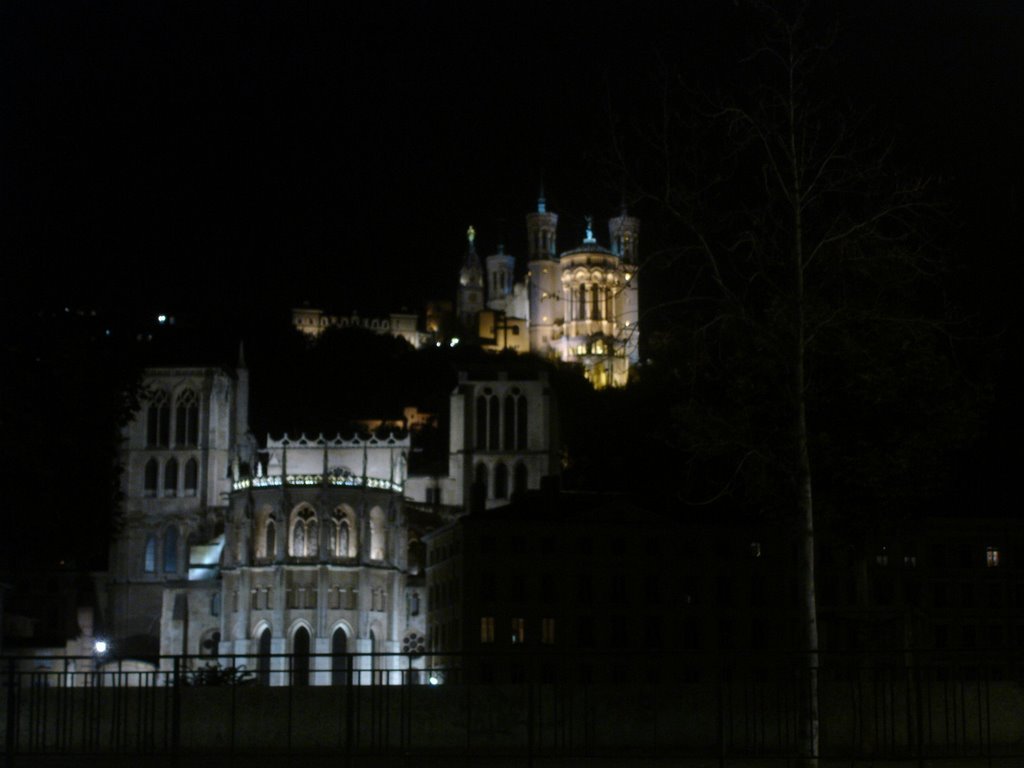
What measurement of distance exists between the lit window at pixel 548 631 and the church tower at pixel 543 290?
4161 inches

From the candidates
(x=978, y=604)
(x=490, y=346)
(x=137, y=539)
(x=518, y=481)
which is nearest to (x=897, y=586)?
(x=978, y=604)

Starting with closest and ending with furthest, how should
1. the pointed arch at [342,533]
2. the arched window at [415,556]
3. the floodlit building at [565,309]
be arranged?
1. the pointed arch at [342,533]
2. the arched window at [415,556]
3. the floodlit building at [565,309]

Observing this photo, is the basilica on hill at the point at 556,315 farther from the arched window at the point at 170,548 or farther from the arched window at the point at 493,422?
the arched window at the point at 170,548

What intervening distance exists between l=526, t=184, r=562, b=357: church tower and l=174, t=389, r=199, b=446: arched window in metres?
79.2

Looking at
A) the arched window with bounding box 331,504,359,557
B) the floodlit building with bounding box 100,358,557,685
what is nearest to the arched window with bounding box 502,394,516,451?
the floodlit building with bounding box 100,358,557,685

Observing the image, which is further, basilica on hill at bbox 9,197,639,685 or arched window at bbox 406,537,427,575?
arched window at bbox 406,537,427,575

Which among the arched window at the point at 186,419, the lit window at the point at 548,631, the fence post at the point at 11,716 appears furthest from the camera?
the arched window at the point at 186,419

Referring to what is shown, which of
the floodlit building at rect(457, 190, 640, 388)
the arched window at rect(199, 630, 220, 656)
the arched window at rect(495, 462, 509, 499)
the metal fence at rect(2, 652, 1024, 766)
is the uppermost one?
the floodlit building at rect(457, 190, 640, 388)

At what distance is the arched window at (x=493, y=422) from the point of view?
355ft

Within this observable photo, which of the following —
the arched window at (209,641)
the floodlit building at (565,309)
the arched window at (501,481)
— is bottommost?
the arched window at (209,641)

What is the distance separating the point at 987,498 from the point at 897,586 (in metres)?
7.35

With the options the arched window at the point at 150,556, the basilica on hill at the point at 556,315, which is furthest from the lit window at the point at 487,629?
the basilica on hill at the point at 556,315

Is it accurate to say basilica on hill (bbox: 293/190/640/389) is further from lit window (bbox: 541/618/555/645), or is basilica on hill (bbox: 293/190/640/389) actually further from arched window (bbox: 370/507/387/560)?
lit window (bbox: 541/618/555/645)

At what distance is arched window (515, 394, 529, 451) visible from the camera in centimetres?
10794
